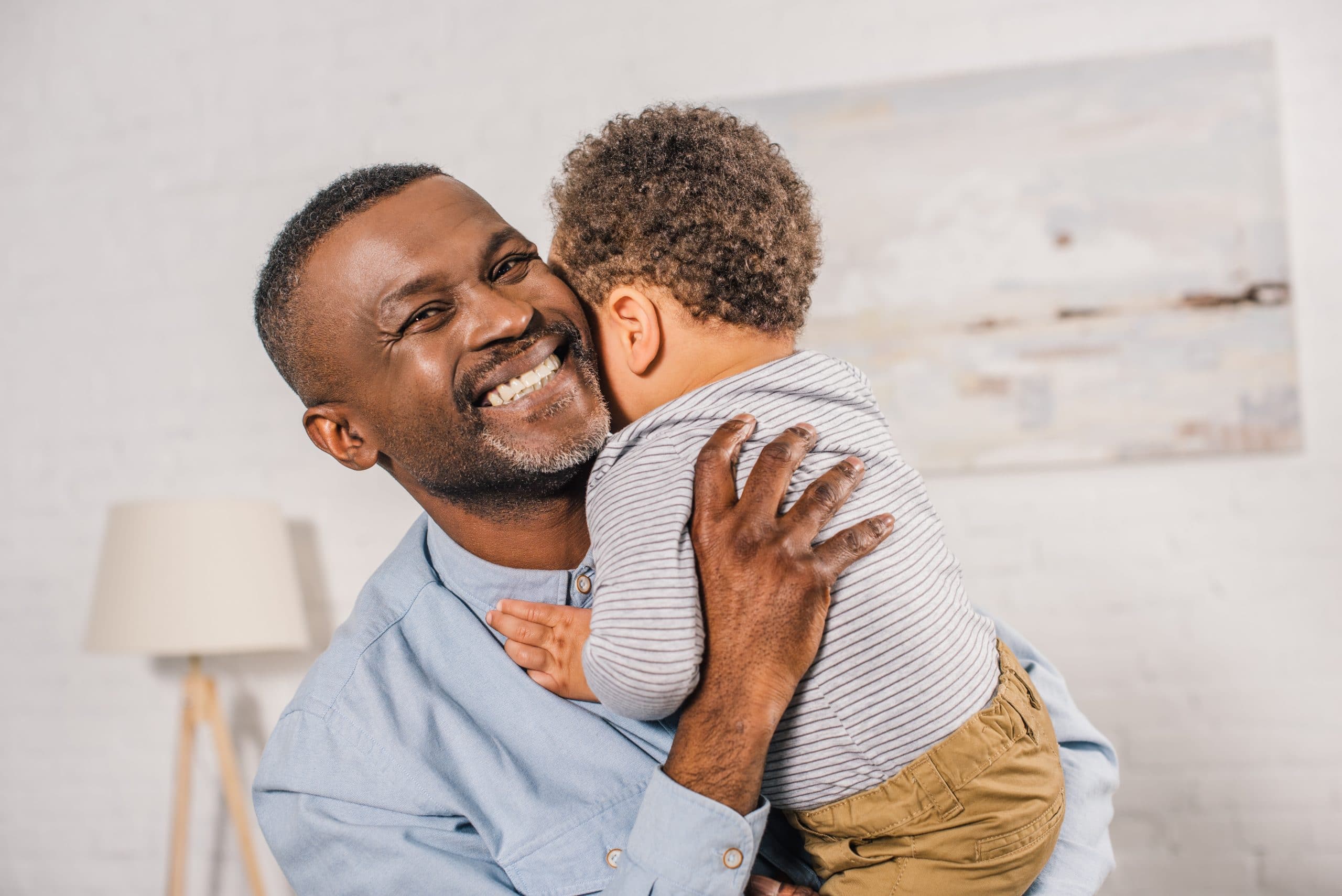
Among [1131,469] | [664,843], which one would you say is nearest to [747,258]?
[664,843]

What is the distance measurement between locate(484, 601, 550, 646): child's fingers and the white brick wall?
73.5 inches

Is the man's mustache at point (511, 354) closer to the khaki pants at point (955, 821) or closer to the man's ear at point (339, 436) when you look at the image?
the man's ear at point (339, 436)

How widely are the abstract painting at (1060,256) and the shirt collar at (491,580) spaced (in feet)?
5.47

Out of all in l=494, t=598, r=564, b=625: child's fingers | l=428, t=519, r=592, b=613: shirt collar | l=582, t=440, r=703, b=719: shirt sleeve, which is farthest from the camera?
l=428, t=519, r=592, b=613: shirt collar

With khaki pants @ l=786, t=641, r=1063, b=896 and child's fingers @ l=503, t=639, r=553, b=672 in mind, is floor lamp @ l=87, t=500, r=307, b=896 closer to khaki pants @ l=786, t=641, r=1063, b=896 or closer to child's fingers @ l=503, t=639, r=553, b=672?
child's fingers @ l=503, t=639, r=553, b=672

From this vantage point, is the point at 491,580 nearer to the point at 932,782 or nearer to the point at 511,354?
the point at 511,354

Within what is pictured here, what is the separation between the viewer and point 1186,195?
267cm

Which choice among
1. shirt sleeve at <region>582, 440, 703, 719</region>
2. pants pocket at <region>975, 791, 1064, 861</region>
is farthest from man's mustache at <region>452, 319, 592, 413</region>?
pants pocket at <region>975, 791, 1064, 861</region>

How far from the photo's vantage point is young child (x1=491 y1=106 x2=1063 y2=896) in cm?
97

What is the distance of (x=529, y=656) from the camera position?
1.15 meters

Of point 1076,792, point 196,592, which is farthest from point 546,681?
point 196,592

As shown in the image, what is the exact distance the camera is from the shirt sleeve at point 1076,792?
1174mm

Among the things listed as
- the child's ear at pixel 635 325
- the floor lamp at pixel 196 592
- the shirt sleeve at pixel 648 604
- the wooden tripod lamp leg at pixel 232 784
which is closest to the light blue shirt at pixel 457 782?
the shirt sleeve at pixel 648 604

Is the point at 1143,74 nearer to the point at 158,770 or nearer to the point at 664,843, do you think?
the point at 664,843
